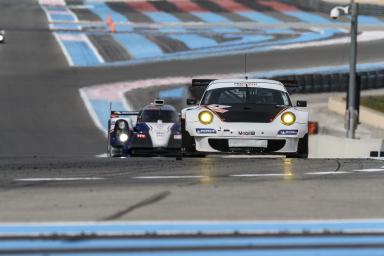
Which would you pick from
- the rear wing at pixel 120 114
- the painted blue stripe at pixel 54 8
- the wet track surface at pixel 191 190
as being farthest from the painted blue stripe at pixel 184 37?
the wet track surface at pixel 191 190

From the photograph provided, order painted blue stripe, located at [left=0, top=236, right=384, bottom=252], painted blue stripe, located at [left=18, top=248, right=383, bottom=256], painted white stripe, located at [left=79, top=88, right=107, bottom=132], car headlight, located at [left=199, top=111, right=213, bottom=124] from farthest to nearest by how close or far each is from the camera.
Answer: painted white stripe, located at [left=79, top=88, right=107, bottom=132] → car headlight, located at [left=199, top=111, right=213, bottom=124] → painted blue stripe, located at [left=0, top=236, right=384, bottom=252] → painted blue stripe, located at [left=18, top=248, right=383, bottom=256]

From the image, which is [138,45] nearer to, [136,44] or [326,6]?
[136,44]

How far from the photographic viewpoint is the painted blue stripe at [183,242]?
7.07 meters

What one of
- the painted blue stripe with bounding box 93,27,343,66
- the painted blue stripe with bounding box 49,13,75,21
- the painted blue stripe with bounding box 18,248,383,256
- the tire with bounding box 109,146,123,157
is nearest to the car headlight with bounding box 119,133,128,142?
the tire with bounding box 109,146,123,157

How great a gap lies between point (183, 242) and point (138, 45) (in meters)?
40.2

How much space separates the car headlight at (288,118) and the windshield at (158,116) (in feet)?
16.0

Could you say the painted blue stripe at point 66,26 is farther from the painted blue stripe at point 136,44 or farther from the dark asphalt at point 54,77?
the painted blue stripe at point 136,44

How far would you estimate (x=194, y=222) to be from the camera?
807 centimetres

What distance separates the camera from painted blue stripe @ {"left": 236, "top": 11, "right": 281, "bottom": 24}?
180 feet

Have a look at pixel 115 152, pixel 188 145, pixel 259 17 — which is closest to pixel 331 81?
pixel 115 152

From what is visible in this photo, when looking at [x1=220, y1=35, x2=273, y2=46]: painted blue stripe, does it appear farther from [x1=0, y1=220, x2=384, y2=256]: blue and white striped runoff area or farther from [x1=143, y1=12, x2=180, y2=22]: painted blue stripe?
[x1=0, y1=220, x2=384, y2=256]: blue and white striped runoff area

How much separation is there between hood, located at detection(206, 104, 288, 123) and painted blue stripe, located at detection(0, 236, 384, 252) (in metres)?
6.26

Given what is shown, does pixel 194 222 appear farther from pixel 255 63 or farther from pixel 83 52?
pixel 83 52

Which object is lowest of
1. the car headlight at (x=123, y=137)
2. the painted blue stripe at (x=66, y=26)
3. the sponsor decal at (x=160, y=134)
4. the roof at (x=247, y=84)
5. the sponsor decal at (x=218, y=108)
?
the car headlight at (x=123, y=137)
